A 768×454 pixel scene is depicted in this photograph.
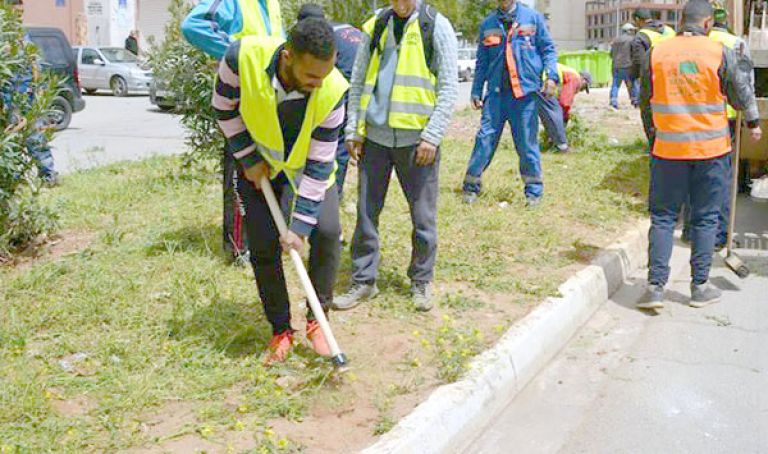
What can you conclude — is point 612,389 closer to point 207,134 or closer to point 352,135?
point 352,135

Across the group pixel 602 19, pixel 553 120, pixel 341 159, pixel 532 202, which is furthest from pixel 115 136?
pixel 602 19

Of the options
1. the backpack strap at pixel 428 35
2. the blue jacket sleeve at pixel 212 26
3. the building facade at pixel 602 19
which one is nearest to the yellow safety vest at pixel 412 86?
the backpack strap at pixel 428 35

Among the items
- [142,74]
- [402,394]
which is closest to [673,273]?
[402,394]

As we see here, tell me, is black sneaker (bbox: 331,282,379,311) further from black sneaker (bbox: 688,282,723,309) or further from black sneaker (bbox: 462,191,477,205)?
black sneaker (bbox: 462,191,477,205)

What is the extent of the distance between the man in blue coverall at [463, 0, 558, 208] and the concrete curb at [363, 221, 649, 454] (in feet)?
5.60

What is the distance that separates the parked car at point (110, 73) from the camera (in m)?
24.9

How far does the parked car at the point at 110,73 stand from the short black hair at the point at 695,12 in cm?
2087

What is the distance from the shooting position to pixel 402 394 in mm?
4039

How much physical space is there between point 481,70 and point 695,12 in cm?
257

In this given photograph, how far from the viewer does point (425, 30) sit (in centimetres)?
508

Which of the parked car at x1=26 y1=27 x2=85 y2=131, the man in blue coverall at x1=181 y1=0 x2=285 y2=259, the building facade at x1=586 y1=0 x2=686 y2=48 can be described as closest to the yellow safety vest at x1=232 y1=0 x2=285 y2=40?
the man in blue coverall at x1=181 y1=0 x2=285 y2=259

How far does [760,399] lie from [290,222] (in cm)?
241

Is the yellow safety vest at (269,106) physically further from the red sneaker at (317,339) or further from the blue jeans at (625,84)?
the blue jeans at (625,84)

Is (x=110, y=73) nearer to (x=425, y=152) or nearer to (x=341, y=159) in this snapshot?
(x=341, y=159)
